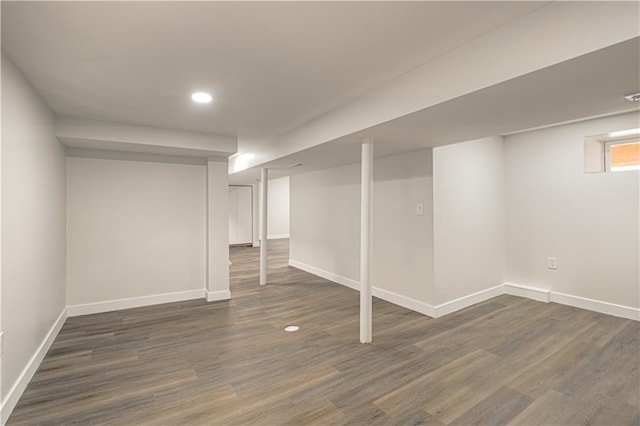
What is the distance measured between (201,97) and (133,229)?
2378 mm

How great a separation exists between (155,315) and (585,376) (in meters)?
4.36

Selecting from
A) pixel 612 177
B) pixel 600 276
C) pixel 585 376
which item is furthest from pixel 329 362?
pixel 612 177

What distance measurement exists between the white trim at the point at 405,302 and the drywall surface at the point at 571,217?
177 centimetres

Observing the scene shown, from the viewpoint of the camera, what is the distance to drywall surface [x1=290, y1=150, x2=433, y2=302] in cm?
387

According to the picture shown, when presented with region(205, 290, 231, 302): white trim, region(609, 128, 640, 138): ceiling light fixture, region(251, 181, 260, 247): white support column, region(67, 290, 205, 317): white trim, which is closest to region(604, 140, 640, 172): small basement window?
region(609, 128, 640, 138): ceiling light fixture

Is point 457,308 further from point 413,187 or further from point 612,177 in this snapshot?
point 612,177

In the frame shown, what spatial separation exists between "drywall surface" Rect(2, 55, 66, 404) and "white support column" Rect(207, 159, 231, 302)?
5.47 feet

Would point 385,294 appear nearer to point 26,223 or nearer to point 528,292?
point 528,292

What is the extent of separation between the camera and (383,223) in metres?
4.45

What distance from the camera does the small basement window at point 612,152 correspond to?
3.72 meters

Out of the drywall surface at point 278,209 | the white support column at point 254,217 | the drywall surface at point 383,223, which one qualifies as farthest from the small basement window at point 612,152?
the drywall surface at point 278,209

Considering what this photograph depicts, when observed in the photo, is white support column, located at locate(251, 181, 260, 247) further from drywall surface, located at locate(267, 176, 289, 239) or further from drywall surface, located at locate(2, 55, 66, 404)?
drywall surface, located at locate(2, 55, 66, 404)

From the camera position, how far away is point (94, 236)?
3.93m

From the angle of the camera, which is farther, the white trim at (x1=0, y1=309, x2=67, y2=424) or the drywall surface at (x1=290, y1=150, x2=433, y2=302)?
the drywall surface at (x1=290, y1=150, x2=433, y2=302)
